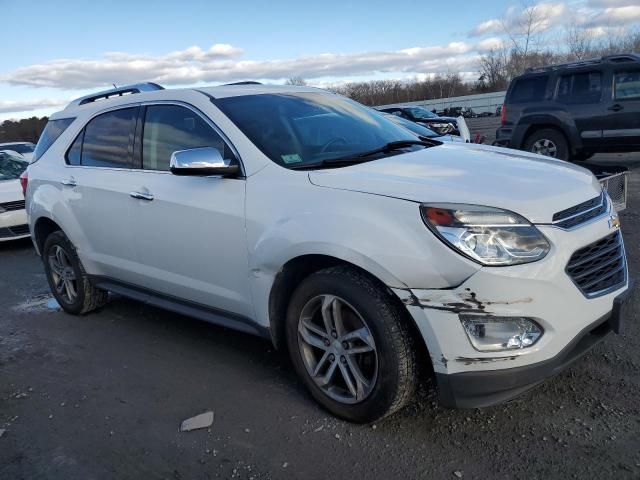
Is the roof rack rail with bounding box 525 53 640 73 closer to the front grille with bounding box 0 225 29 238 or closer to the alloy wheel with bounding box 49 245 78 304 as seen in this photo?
the alloy wheel with bounding box 49 245 78 304

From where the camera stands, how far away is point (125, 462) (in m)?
2.94

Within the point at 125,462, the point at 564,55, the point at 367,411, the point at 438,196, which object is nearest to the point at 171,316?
the point at 125,462

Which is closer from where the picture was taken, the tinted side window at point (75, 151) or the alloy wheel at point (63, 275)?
the tinted side window at point (75, 151)

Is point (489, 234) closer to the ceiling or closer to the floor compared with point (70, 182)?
closer to the floor

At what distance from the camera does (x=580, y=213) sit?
2.81 metres

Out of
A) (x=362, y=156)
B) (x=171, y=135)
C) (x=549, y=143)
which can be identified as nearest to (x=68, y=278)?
(x=171, y=135)

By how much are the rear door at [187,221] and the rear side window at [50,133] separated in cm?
142

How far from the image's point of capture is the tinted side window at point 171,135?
146 inches

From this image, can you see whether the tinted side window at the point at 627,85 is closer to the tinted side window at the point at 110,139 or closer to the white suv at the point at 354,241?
the white suv at the point at 354,241

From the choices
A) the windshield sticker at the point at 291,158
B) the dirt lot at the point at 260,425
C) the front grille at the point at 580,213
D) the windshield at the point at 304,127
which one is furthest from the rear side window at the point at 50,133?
the front grille at the point at 580,213

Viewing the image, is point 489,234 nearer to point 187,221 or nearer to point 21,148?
point 187,221

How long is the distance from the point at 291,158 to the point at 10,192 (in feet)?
23.6

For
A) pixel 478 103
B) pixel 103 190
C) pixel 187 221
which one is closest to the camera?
pixel 187 221

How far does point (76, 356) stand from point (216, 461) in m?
2.02
